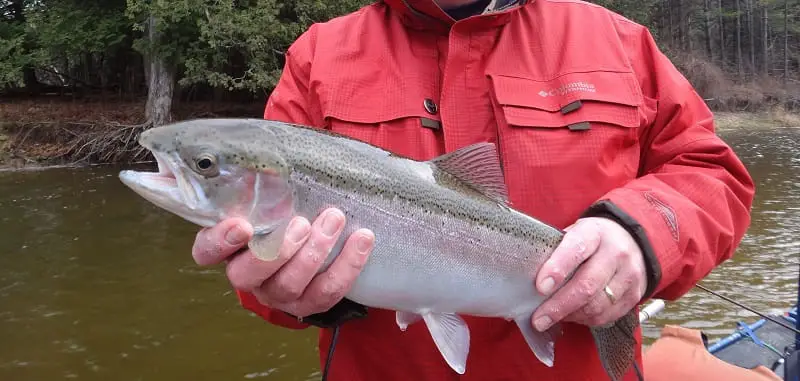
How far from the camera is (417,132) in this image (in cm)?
239

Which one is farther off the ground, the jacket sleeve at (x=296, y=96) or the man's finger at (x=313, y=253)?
the jacket sleeve at (x=296, y=96)

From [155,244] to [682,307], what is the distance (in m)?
9.47

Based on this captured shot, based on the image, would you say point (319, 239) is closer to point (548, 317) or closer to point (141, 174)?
point (141, 174)

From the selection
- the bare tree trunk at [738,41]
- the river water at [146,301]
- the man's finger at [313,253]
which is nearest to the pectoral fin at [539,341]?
the man's finger at [313,253]

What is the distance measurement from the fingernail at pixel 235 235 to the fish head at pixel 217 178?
3.9 inches

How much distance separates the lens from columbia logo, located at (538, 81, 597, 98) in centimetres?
240

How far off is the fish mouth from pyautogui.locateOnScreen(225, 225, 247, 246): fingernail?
159 mm

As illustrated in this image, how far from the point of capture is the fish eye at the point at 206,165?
204 centimetres

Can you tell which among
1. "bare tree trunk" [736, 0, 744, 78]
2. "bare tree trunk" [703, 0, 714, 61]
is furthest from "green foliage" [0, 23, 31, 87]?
"bare tree trunk" [703, 0, 714, 61]

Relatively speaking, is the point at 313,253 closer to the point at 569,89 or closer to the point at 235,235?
the point at 235,235

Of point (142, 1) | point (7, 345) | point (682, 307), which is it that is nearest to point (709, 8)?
point (142, 1)

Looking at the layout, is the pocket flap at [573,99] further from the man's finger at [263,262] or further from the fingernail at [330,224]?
the man's finger at [263,262]

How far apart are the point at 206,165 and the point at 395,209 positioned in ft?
2.13

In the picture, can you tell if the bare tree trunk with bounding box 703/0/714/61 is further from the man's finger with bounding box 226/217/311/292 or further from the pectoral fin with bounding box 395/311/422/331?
the man's finger with bounding box 226/217/311/292
